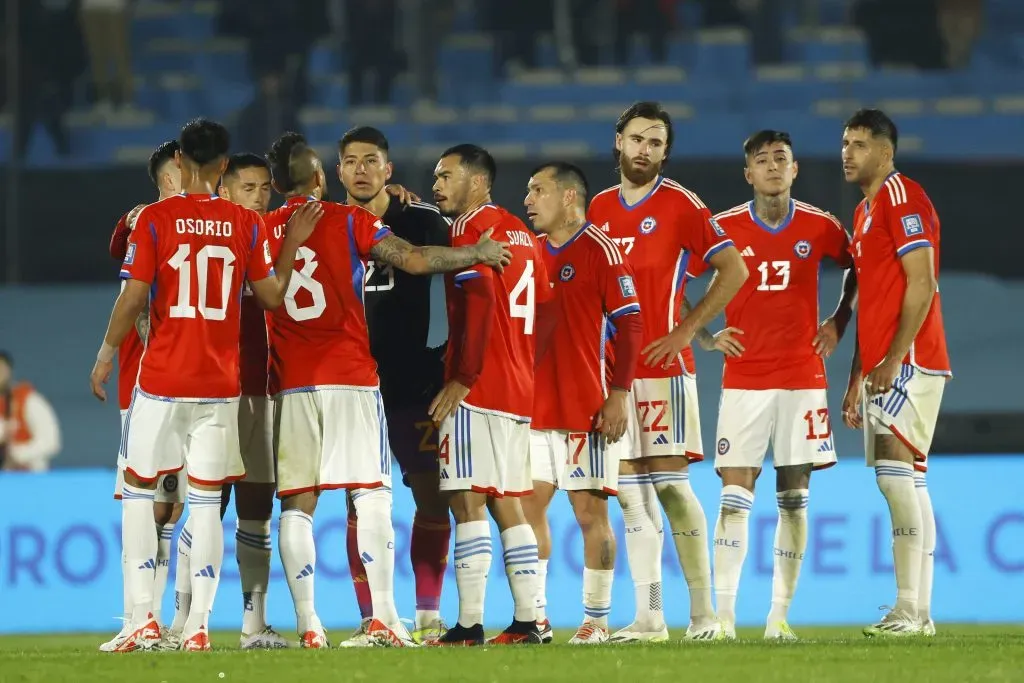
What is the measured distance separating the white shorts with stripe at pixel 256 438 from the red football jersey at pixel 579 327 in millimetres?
1210

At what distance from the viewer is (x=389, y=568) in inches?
252

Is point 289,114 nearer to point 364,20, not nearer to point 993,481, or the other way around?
point 364,20

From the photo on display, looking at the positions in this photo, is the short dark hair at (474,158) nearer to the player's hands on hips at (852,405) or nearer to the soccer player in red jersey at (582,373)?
the soccer player in red jersey at (582,373)

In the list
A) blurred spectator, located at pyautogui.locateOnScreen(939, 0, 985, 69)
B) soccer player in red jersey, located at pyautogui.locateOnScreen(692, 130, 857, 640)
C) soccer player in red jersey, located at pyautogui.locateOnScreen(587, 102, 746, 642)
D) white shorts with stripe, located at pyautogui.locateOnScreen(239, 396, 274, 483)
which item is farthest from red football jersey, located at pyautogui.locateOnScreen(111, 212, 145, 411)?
blurred spectator, located at pyautogui.locateOnScreen(939, 0, 985, 69)

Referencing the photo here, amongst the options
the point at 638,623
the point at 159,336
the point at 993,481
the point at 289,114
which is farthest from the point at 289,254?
the point at 289,114

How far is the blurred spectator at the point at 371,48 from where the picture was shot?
1605cm

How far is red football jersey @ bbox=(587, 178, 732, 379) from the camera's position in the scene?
7.18 m

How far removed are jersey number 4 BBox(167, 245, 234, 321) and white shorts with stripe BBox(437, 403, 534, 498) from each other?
1.06 m

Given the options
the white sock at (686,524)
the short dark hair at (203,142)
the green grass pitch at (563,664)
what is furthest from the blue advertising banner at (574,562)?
the short dark hair at (203,142)

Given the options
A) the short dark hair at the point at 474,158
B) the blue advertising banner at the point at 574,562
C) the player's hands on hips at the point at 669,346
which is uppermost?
the short dark hair at the point at 474,158

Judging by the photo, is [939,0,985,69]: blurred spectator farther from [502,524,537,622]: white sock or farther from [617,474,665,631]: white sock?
[502,524,537,622]: white sock

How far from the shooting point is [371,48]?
637 inches

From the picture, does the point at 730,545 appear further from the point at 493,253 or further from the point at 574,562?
the point at 574,562

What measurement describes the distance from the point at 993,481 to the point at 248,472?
5.53 m
